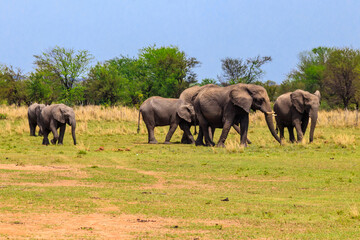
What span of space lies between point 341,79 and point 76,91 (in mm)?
28026

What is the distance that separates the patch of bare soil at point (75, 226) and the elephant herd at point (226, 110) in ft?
45.6

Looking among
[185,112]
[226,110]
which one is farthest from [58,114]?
[226,110]

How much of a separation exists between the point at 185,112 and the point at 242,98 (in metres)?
4.62

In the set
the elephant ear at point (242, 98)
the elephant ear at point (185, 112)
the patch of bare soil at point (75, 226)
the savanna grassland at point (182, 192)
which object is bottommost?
the patch of bare soil at point (75, 226)

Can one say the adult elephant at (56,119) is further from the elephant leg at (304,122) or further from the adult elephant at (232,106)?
the elephant leg at (304,122)

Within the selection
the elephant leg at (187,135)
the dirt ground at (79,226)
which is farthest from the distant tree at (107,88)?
the dirt ground at (79,226)

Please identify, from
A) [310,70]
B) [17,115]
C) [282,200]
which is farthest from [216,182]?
[310,70]

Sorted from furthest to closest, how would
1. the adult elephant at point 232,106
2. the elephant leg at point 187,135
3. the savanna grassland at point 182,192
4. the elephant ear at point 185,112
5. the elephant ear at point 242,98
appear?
the elephant leg at point 187,135, the elephant ear at point 185,112, the adult elephant at point 232,106, the elephant ear at point 242,98, the savanna grassland at point 182,192

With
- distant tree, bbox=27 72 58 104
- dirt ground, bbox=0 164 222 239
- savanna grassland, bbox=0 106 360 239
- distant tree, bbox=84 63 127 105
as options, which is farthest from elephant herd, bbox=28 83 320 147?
distant tree, bbox=84 63 127 105

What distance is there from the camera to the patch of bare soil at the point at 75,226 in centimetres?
927

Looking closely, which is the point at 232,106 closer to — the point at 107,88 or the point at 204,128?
the point at 204,128

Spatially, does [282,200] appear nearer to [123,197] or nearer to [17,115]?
[123,197]

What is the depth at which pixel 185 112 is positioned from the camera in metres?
28.2

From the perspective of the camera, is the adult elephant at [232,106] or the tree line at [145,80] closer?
the adult elephant at [232,106]
